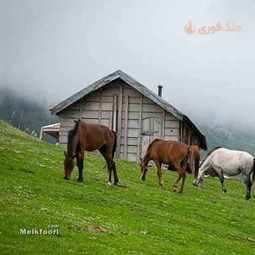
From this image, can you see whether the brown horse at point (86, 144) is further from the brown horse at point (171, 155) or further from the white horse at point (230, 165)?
the white horse at point (230, 165)

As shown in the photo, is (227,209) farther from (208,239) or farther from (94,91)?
(94,91)

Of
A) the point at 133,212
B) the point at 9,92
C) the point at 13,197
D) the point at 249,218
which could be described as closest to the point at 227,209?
the point at 249,218

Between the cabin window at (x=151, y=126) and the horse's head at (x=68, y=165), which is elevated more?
the cabin window at (x=151, y=126)

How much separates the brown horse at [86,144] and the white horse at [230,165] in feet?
24.8

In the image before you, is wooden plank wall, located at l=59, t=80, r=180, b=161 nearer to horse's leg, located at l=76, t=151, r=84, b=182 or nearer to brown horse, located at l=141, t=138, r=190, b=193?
brown horse, located at l=141, t=138, r=190, b=193

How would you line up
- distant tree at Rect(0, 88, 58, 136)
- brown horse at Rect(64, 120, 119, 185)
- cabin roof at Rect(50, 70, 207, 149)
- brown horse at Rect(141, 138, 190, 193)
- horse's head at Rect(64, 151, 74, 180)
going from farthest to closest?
distant tree at Rect(0, 88, 58, 136), cabin roof at Rect(50, 70, 207, 149), brown horse at Rect(141, 138, 190, 193), brown horse at Rect(64, 120, 119, 185), horse's head at Rect(64, 151, 74, 180)

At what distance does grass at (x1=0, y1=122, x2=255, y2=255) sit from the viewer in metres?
13.2

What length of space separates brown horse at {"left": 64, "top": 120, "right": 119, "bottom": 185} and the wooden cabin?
17.1 meters

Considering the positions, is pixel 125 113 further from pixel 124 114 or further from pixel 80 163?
pixel 80 163

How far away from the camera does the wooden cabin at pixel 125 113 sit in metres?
42.8

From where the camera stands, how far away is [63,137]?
44.4 meters

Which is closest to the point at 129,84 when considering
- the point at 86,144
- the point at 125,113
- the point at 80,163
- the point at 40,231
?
the point at 125,113

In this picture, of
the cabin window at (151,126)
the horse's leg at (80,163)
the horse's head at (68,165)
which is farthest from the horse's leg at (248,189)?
the cabin window at (151,126)

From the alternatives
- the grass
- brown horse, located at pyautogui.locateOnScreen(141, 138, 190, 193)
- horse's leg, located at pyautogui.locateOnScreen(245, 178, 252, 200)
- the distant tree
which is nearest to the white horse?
horse's leg, located at pyautogui.locateOnScreen(245, 178, 252, 200)
